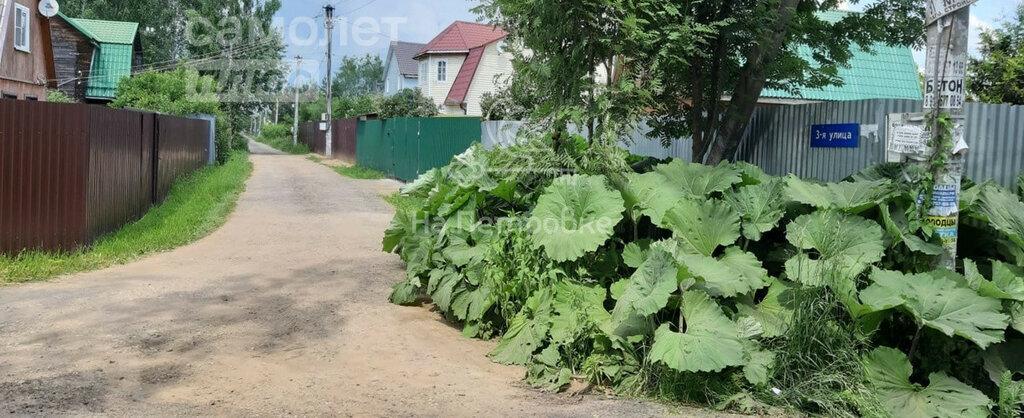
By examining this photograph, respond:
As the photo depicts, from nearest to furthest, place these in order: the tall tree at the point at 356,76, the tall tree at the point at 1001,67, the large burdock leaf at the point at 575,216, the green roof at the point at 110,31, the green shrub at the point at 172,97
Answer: the large burdock leaf at the point at 575,216
the tall tree at the point at 1001,67
the green shrub at the point at 172,97
the green roof at the point at 110,31
the tall tree at the point at 356,76

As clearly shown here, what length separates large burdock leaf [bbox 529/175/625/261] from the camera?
574cm

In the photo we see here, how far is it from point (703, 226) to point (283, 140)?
205ft

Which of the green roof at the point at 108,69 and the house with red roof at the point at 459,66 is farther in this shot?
the house with red roof at the point at 459,66

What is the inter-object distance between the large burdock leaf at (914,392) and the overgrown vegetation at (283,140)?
47.9 m

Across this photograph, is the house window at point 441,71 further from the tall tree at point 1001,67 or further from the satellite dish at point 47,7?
the tall tree at point 1001,67

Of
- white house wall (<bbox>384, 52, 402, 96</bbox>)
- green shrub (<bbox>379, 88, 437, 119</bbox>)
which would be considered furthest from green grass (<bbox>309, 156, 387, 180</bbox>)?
white house wall (<bbox>384, 52, 402, 96</bbox>)

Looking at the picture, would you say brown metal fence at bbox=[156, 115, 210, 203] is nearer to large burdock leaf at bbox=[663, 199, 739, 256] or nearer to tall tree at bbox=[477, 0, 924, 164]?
tall tree at bbox=[477, 0, 924, 164]

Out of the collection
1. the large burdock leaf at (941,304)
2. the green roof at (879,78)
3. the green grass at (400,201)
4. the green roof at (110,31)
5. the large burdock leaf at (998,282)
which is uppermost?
the green roof at (110,31)

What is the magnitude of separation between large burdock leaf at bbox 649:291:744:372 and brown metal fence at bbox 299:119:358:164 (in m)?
29.7

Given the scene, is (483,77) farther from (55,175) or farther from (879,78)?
(55,175)

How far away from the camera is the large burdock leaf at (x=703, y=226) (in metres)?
5.62

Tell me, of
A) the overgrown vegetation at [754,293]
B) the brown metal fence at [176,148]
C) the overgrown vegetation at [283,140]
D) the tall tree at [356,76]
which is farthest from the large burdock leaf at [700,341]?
the tall tree at [356,76]

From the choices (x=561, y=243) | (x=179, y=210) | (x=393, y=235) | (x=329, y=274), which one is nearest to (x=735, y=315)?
(x=561, y=243)

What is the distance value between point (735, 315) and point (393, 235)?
4105 millimetres
